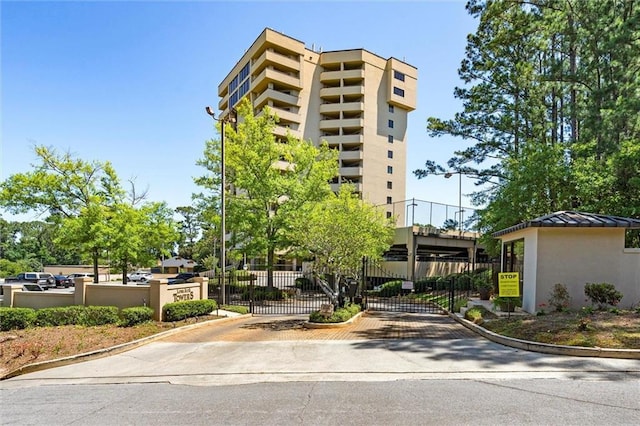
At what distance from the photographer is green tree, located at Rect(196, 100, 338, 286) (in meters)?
23.3

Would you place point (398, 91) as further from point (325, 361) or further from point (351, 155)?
point (325, 361)

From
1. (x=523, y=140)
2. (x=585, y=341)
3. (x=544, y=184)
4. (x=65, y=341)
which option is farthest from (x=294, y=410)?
(x=523, y=140)

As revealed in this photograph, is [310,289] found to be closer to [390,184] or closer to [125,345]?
[125,345]

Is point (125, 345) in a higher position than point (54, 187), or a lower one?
lower

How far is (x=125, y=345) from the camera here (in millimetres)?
11539

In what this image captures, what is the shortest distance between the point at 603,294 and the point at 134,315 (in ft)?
51.1

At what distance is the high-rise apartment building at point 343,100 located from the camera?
5731cm

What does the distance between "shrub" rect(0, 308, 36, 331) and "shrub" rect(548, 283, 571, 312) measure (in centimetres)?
1804

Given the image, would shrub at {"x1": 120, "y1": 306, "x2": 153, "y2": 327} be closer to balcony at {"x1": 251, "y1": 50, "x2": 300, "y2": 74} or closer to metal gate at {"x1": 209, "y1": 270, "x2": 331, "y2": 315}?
metal gate at {"x1": 209, "y1": 270, "x2": 331, "y2": 315}

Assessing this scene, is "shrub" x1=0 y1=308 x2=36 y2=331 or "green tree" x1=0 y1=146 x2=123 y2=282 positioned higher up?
"green tree" x1=0 y1=146 x2=123 y2=282

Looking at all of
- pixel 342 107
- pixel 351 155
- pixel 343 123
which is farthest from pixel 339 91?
pixel 351 155

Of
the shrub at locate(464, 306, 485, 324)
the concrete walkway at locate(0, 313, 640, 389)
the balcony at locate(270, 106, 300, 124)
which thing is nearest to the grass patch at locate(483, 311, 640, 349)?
the concrete walkway at locate(0, 313, 640, 389)

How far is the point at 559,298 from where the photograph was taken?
13.2 meters

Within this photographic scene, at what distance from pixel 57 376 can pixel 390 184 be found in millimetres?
56267
